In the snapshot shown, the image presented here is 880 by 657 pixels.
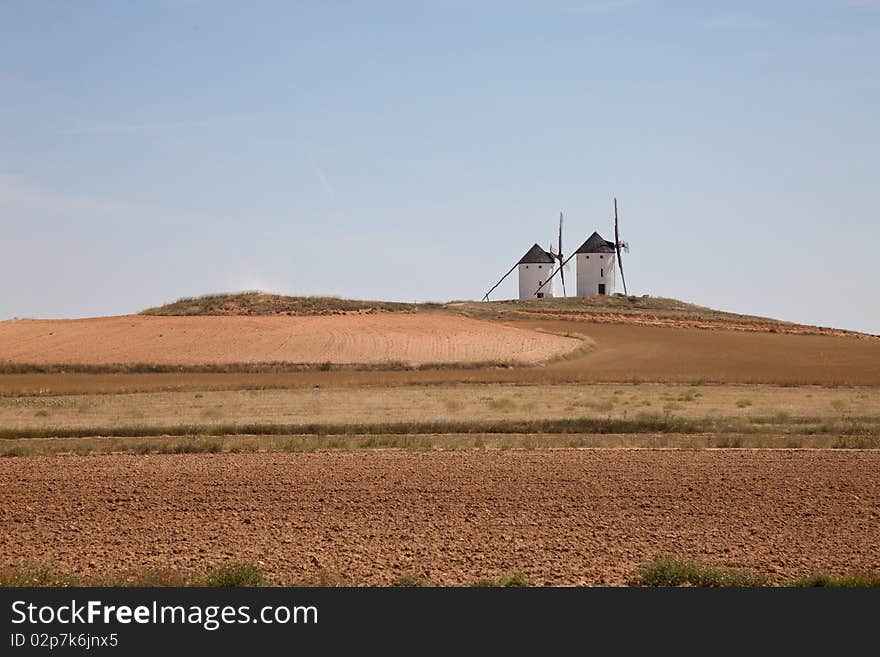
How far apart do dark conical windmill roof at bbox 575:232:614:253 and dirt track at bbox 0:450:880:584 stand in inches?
3860

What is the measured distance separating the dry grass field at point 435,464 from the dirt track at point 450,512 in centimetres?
7

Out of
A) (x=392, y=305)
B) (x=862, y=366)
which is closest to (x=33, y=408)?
(x=862, y=366)

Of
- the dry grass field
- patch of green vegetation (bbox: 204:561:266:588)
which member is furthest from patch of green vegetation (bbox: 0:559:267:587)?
the dry grass field

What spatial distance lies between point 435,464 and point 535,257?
104196 millimetres

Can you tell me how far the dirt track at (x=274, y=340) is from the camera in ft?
187

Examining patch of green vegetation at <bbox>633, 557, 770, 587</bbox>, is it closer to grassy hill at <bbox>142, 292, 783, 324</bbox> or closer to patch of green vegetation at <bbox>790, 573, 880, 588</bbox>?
patch of green vegetation at <bbox>790, 573, 880, 588</bbox>

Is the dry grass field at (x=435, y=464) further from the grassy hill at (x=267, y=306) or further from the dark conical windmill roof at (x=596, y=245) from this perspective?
the dark conical windmill roof at (x=596, y=245)

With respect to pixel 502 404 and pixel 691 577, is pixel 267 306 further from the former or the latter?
pixel 691 577

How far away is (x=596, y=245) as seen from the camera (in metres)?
123

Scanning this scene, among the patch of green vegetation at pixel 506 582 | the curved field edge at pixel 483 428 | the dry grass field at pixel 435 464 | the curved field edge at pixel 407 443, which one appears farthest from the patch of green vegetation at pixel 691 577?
the curved field edge at pixel 483 428

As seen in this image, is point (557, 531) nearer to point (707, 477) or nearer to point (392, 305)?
point (707, 477)

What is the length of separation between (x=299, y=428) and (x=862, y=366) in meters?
36.9

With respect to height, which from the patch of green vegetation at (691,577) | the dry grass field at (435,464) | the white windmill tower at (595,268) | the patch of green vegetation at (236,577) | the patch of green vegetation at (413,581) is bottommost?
the patch of green vegetation at (691,577)

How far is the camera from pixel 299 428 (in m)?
30.8
